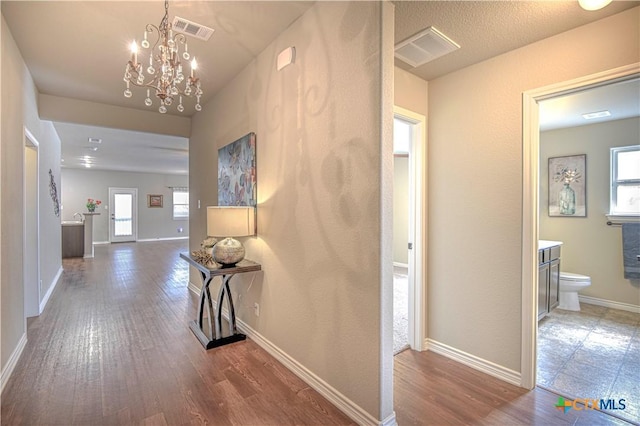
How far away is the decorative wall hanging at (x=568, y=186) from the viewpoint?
163 inches

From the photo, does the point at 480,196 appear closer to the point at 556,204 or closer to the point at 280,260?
the point at 280,260

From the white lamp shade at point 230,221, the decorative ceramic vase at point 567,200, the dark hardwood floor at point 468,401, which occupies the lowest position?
the dark hardwood floor at point 468,401

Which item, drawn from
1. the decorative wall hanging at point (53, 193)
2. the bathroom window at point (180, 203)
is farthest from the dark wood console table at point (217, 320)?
the bathroom window at point (180, 203)

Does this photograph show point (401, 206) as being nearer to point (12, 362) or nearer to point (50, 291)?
point (12, 362)

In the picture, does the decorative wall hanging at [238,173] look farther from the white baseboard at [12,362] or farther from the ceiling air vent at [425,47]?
the white baseboard at [12,362]

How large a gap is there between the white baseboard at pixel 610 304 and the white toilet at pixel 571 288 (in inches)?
14.7

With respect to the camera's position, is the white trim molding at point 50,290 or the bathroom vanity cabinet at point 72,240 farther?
the bathroom vanity cabinet at point 72,240

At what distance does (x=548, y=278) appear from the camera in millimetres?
3307

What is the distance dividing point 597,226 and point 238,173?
4.60m

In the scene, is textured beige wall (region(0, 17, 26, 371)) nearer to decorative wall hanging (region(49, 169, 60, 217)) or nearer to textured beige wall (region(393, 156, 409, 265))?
decorative wall hanging (region(49, 169, 60, 217))

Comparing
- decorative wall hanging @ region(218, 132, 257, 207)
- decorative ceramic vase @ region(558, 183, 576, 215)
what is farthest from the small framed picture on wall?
decorative ceramic vase @ region(558, 183, 576, 215)

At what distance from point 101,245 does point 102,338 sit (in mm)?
8784

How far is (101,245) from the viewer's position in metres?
10.1

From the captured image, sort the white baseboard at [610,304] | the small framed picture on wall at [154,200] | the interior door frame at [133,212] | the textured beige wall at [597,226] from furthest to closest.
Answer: the small framed picture on wall at [154,200]
the interior door frame at [133,212]
the textured beige wall at [597,226]
the white baseboard at [610,304]
